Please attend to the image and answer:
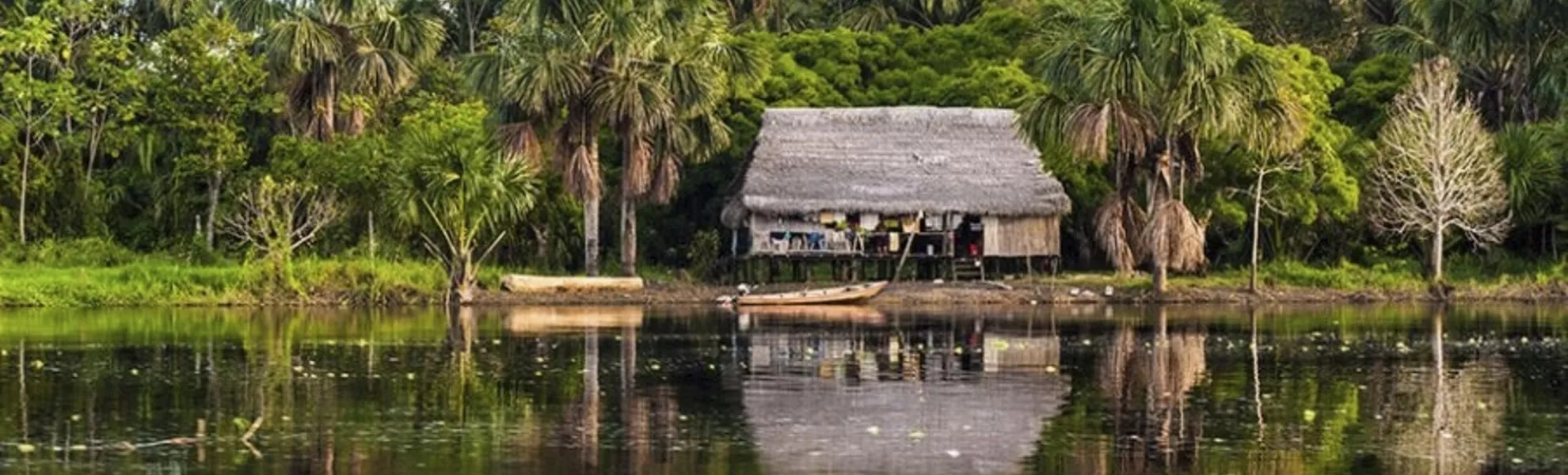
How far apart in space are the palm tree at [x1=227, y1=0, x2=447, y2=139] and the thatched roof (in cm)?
857

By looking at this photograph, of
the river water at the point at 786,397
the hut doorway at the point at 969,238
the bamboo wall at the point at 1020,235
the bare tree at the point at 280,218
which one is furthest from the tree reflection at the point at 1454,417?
the bare tree at the point at 280,218

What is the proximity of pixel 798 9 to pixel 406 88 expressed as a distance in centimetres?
1796

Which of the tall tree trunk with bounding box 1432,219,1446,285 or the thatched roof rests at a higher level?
the thatched roof

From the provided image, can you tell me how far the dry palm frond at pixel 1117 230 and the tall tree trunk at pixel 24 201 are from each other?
2373 cm

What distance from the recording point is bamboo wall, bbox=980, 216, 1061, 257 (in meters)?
53.2

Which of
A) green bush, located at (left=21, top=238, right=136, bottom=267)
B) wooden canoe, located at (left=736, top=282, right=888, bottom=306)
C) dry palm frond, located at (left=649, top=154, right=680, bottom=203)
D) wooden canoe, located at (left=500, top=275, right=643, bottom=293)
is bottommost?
wooden canoe, located at (left=736, top=282, right=888, bottom=306)

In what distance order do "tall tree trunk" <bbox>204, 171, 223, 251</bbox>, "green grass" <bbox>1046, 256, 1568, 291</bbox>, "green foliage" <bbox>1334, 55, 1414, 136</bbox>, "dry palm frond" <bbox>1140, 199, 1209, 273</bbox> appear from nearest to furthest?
"dry palm frond" <bbox>1140, 199, 1209, 273</bbox> → "green grass" <bbox>1046, 256, 1568, 291</bbox> → "tall tree trunk" <bbox>204, 171, 223, 251</bbox> → "green foliage" <bbox>1334, 55, 1414, 136</bbox>

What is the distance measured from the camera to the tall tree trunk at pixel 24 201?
53.8m

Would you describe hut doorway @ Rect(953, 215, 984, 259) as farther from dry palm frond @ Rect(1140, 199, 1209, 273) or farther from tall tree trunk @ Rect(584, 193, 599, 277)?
tall tree trunk @ Rect(584, 193, 599, 277)

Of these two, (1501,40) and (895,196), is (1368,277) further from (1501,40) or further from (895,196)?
(895,196)

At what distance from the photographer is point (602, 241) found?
190ft

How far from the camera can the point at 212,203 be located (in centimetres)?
5419

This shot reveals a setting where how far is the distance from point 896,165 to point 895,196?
117 cm

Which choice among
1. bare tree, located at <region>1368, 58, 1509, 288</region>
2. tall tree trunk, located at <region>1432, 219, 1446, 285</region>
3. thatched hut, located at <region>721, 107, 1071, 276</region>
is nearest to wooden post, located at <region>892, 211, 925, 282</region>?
thatched hut, located at <region>721, 107, 1071, 276</region>
